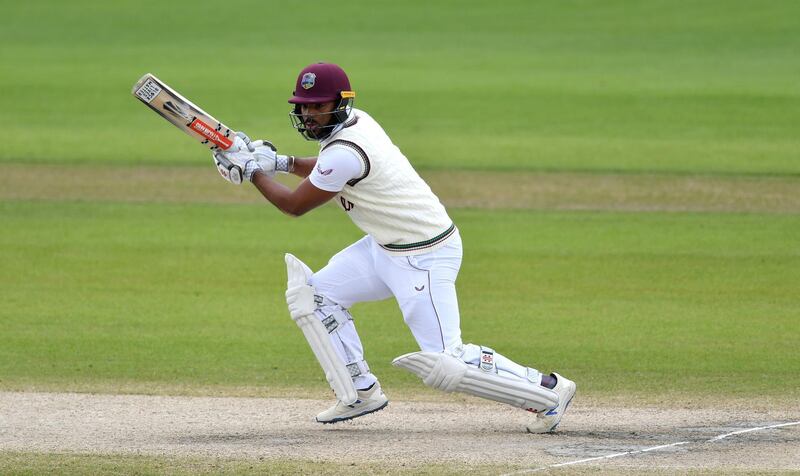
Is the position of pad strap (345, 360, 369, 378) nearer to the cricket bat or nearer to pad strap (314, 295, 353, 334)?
pad strap (314, 295, 353, 334)

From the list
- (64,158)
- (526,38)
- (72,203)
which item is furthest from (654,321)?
(526,38)

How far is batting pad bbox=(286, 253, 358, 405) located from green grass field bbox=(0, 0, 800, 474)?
812 mm

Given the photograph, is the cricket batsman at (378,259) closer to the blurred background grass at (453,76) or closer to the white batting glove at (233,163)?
the white batting glove at (233,163)

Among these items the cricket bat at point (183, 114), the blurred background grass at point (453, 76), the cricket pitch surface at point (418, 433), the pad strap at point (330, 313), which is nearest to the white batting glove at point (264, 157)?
the cricket bat at point (183, 114)

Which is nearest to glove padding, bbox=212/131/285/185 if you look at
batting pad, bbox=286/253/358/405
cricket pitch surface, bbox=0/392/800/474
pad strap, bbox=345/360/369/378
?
batting pad, bbox=286/253/358/405

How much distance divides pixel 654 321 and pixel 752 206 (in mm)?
5842

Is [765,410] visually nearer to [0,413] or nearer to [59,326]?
[0,413]

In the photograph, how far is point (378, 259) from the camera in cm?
652

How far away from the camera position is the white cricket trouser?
6.31 meters

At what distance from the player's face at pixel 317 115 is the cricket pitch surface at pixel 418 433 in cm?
156

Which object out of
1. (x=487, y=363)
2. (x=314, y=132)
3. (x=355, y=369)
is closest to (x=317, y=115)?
(x=314, y=132)

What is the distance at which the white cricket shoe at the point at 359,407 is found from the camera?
6691mm

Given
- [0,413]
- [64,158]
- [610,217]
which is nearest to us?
[0,413]

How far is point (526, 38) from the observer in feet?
102
